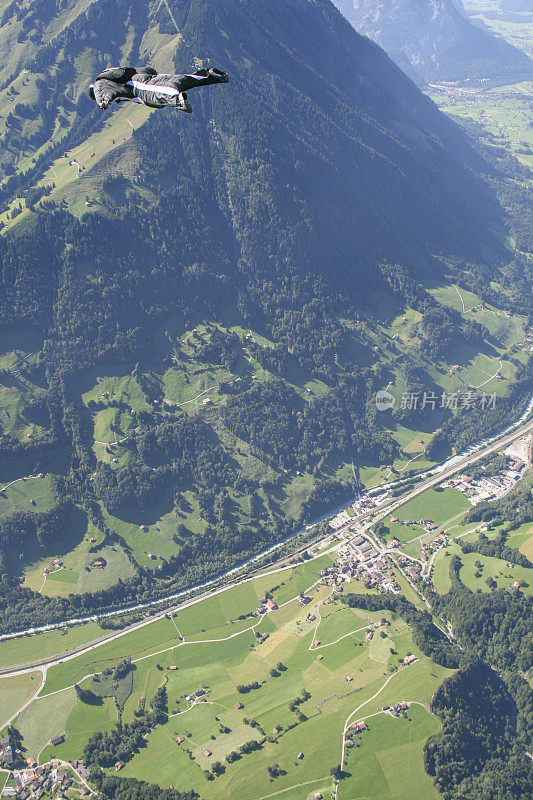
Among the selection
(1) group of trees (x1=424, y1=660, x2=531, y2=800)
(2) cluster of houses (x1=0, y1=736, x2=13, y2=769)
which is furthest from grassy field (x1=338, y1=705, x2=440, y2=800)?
(2) cluster of houses (x1=0, y1=736, x2=13, y2=769)

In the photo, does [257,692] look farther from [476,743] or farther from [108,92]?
[108,92]

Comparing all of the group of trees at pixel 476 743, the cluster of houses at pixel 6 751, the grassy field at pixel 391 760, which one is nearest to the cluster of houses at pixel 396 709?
the grassy field at pixel 391 760

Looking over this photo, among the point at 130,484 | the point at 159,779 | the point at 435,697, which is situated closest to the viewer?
the point at 159,779

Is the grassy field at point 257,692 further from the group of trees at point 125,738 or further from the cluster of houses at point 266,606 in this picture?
the group of trees at point 125,738

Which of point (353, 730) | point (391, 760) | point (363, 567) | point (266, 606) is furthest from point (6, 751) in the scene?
point (363, 567)

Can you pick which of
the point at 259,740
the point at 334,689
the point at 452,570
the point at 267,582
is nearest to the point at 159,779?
the point at 259,740

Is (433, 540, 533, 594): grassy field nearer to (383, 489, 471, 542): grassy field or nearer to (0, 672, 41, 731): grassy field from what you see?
(383, 489, 471, 542): grassy field

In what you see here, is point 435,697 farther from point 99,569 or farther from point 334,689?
point 99,569
